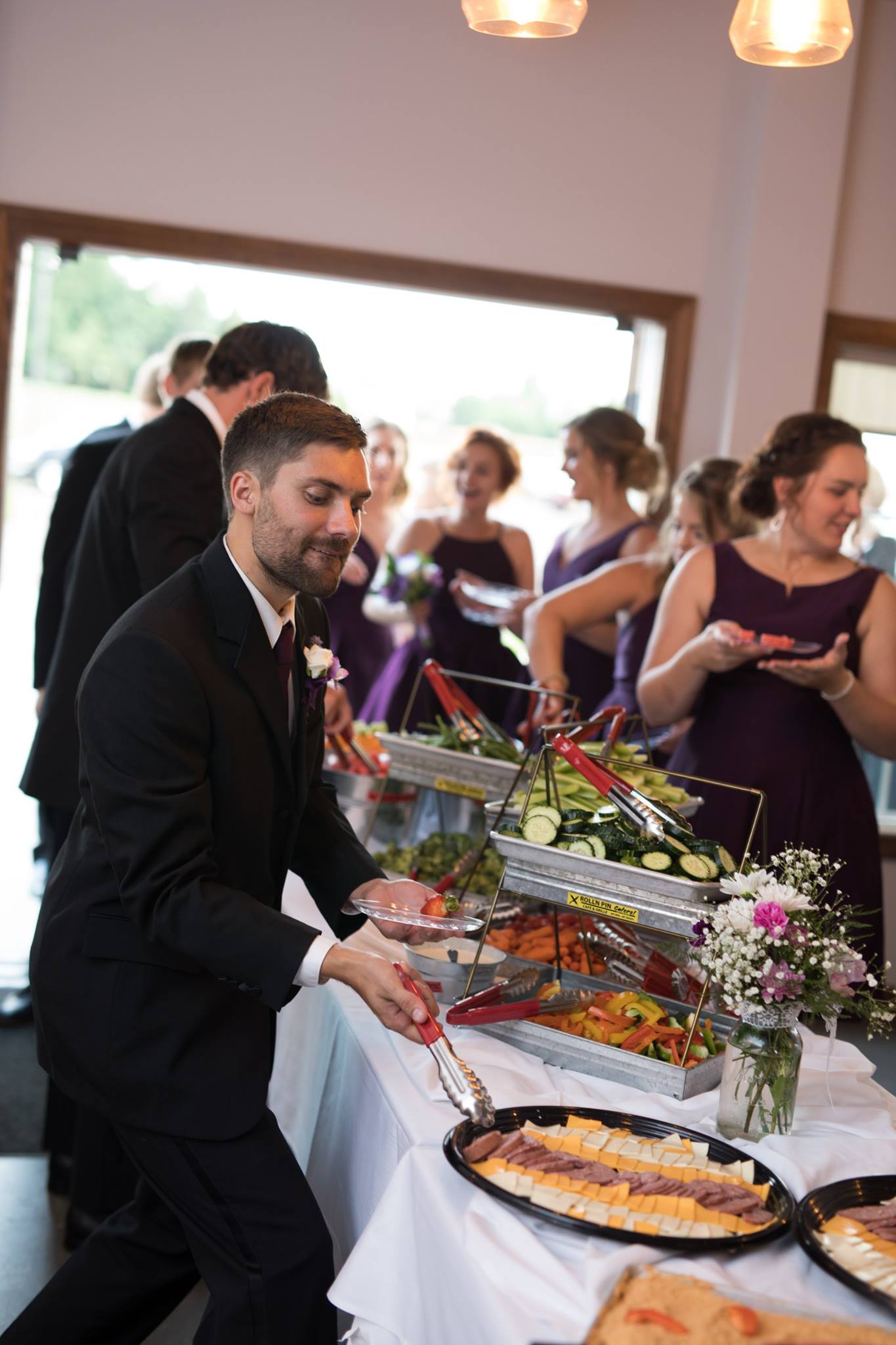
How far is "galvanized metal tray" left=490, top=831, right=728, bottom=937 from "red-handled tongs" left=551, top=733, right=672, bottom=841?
66 millimetres

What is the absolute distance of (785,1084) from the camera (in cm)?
175

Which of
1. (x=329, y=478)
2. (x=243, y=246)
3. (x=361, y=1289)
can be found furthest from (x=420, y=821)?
(x=243, y=246)

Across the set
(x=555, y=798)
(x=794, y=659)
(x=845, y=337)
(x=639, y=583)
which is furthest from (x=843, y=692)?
(x=845, y=337)

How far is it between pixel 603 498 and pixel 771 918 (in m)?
2.98

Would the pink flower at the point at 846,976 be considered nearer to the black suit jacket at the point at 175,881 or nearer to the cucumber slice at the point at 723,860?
the cucumber slice at the point at 723,860

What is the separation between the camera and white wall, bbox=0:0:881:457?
15.5 ft

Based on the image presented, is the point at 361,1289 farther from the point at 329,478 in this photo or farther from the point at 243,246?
the point at 243,246

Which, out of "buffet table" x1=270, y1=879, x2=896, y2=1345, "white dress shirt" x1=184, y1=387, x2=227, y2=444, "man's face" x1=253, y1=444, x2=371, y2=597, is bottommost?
"buffet table" x1=270, y1=879, x2=896, y2=1345

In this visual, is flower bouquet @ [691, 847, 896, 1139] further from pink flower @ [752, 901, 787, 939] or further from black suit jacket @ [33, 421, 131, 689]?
black suit jacket @ [33, 421, 131, 689]

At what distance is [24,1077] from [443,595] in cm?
224

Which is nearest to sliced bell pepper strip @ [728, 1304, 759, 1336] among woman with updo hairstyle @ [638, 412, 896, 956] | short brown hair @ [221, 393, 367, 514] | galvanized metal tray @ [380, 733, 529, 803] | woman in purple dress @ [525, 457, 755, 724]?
short brown hair @ [221, 393, 367, 514]

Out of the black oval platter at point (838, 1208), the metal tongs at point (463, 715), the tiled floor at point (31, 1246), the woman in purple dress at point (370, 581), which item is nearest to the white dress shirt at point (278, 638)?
the black oval platter at point (838, 1208)

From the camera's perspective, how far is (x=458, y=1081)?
1578 mm

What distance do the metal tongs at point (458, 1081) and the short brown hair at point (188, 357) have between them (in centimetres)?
289
